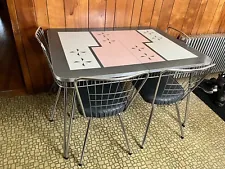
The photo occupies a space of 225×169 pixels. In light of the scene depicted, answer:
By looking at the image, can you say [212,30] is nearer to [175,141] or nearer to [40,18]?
[175,141]

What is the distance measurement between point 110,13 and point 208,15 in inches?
44.8

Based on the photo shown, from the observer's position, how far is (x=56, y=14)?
5.38ft

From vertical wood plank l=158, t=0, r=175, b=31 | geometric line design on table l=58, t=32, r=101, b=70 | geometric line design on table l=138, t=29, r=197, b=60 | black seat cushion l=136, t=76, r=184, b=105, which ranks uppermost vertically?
vertical wood plank l=158, t=0, r=175, b=31

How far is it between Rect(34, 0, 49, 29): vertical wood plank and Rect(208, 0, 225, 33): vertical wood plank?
1.78 metres

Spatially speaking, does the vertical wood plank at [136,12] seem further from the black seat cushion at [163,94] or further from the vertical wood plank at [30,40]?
the vertical wood plank at [30,40]

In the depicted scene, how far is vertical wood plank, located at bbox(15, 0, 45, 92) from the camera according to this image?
1522mm

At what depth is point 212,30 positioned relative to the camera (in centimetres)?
233

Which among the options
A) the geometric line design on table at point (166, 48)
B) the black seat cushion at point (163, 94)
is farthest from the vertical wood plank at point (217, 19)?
the black seat cushion at point (163, 94)

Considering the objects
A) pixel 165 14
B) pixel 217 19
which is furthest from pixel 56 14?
pixel 217 19

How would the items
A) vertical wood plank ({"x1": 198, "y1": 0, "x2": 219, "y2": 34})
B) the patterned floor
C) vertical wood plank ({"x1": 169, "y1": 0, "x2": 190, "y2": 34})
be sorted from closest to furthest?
1. the patterned floor
2. vertical wood plank ({"x1": 169, "y1": 0, "x2": 190, "y2": 34})
3. vertical wood plank ({"x1": 198, "y1": 0, "x2": 219, "y2": 34})

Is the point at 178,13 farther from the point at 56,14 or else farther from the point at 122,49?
the point at 56,14

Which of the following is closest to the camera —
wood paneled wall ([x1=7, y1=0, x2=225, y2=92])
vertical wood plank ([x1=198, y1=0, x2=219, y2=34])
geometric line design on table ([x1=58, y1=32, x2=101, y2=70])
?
geometric line design on table ([x1=58, y1=32, x2=101, y2=70])

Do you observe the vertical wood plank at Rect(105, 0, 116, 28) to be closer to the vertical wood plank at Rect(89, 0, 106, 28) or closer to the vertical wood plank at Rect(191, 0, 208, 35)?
the vertical wood plank at Rect(89, 0, 106, 28)

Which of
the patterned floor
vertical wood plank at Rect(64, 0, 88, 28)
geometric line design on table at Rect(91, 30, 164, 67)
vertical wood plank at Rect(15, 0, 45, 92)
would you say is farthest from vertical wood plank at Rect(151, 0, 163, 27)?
vertical wood plank at Rect(15, 0, 45, 92)
